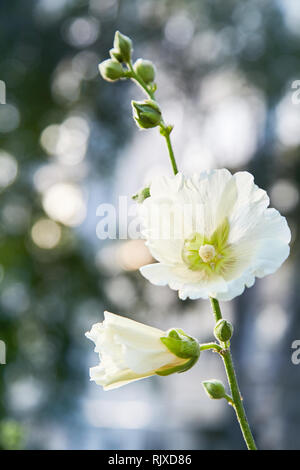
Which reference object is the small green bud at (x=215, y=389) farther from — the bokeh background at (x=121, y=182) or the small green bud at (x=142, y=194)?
the bokeh background at (x=121, y=182)

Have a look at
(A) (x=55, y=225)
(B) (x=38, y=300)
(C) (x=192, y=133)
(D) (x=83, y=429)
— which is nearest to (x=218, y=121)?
(C) (x=192, y=133)

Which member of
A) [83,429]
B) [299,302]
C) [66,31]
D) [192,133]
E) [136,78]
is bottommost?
[136,78]

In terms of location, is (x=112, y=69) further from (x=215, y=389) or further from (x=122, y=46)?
(x=215, y=389)

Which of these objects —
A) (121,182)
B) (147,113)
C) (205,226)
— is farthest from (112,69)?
(121,182)

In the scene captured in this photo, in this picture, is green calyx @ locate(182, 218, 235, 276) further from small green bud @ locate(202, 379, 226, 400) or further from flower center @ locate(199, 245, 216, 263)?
small green bud @ locate(202, 379, 226, 400)

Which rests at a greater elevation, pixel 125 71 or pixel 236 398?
pixel 125 71

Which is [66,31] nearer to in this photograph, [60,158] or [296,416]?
[60,158]

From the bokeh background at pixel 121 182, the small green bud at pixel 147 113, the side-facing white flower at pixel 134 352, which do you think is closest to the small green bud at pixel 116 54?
the small green bud at pixel 147 113
